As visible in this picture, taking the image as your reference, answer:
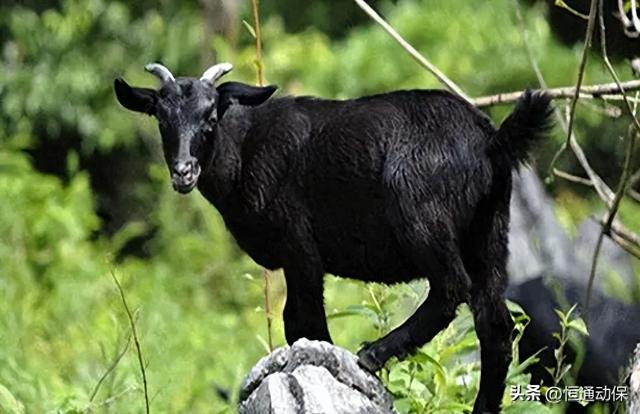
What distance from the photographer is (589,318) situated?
687 cm

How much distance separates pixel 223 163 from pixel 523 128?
0.92m

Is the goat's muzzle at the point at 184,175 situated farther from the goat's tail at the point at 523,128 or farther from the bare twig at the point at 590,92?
the bare twig at the point at 590,92

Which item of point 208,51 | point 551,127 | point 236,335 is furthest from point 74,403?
point 208,51

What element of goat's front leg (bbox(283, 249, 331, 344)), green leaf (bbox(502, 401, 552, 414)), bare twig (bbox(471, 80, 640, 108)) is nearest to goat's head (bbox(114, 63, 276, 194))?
goat's front leg (bbox(283, 249, 331, 344))

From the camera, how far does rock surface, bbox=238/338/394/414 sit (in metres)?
4.41

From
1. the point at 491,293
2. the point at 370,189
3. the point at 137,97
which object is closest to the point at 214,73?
the point at 137,97

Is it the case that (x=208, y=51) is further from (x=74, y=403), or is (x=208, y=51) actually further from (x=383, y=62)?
(x=74, y=403)

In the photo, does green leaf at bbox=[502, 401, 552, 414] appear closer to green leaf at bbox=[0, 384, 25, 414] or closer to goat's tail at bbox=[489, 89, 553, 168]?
goat's tail at bbox=[489, 89, 553, 168]

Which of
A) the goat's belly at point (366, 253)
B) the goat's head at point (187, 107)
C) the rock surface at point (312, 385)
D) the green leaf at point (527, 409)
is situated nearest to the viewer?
the rock surface at point (312, 385)

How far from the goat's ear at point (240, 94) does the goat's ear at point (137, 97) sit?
202 mm

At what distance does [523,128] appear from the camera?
4582 millimetres

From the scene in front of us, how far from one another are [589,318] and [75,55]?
6.00 m

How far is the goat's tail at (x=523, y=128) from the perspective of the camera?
4.59m

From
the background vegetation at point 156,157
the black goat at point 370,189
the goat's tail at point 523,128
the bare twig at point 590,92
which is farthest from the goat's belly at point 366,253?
the background vegetation at point 156,157
